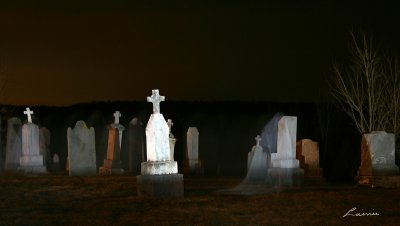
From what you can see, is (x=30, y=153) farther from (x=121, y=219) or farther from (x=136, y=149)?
(x=121, y=219)

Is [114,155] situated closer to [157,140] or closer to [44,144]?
[44,144]

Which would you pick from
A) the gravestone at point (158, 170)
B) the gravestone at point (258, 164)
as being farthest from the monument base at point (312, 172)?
the gravestone at point (158, 170)

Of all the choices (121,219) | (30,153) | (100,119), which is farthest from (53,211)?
(100,119)

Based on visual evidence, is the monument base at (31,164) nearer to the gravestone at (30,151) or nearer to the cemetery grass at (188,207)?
the gravestone at (30,151)

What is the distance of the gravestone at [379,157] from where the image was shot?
17500 mm

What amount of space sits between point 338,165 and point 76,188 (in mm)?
20162

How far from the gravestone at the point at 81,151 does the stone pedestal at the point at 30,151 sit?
6.05ft

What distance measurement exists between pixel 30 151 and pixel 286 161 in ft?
32.4

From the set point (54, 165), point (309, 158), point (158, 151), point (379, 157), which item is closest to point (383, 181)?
point (379, 157)

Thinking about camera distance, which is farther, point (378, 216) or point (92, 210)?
point (92, 210)

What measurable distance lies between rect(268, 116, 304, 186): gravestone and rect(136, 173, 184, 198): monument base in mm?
4652

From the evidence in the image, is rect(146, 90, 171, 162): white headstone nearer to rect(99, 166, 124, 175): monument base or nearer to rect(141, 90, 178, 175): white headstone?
rect(141, 90, 178, 175): white headstone

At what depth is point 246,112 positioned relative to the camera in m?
70.0

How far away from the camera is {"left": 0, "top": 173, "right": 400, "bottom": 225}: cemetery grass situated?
10.7 metres
